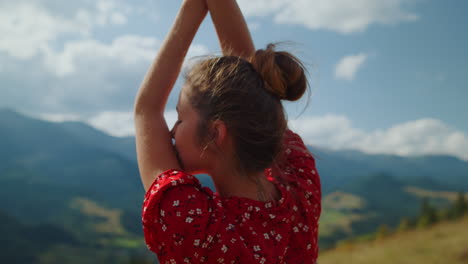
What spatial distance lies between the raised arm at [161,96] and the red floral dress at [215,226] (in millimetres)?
92

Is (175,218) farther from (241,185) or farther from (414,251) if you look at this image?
(414,251)

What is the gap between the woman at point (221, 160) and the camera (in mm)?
1058

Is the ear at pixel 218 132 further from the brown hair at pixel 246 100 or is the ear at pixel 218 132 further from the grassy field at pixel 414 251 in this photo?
the grassy field at pixel 414 251

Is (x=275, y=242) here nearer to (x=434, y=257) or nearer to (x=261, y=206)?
(x=261, y=206)

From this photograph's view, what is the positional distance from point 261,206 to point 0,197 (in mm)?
63402

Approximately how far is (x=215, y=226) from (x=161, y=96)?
1.67 ft

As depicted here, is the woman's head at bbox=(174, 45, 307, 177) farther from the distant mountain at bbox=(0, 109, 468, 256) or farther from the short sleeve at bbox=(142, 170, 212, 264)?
the distant mountain at bbox=(0, 109, 468, 256)

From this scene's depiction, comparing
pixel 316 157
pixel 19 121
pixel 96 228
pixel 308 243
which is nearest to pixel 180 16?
pixel 316 157

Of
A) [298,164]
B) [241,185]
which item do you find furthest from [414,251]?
[241,185]

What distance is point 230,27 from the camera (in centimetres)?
153

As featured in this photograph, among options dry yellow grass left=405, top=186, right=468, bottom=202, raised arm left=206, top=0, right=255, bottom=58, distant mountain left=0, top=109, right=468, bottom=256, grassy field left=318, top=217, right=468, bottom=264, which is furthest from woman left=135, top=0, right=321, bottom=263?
dry yellow grass left=405, top=186, right=468, bottom=202

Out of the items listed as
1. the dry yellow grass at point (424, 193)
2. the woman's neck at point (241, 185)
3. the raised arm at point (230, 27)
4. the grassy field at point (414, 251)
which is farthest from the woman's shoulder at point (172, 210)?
the dry yellow grass at point (424, 193)

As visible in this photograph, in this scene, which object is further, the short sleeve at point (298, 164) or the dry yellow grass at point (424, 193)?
the dry yellow grass at point (424, 193)

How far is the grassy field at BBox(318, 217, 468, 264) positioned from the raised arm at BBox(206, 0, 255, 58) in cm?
740
